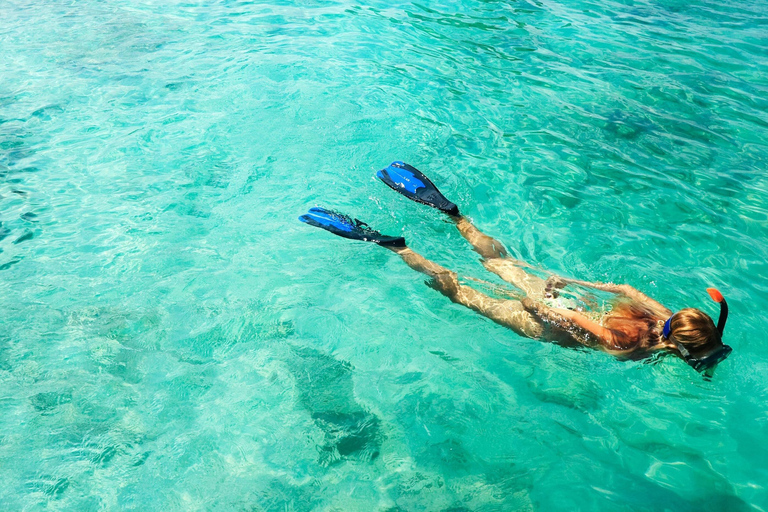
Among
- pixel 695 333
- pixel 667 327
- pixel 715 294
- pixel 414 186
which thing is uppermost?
pixel 715 294

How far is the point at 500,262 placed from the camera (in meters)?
5.39

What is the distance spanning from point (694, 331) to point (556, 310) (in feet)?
3.48

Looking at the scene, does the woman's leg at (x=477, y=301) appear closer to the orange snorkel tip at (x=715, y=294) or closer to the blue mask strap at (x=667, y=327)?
the blue mask strap at (x=667, y=327)

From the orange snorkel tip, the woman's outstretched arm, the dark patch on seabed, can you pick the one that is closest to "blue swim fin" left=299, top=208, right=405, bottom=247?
the dark patch on seabed

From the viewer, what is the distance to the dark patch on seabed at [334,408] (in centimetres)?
391

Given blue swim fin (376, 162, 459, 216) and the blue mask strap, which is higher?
the blue mask strap

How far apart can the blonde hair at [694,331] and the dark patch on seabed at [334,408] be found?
2273mm

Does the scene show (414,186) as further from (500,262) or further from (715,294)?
(715,294)

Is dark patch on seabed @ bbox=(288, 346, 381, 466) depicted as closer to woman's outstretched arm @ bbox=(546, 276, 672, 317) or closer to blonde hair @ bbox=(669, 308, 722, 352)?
woman's outstretched arm @ bbox=(546, 276, 672, 317)

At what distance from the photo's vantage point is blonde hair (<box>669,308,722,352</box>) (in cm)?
384

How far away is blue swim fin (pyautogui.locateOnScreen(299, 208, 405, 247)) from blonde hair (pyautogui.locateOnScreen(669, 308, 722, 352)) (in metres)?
2.51

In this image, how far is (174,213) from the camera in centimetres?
611

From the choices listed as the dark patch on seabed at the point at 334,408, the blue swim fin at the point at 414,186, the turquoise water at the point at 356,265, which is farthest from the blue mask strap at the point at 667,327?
the blue swim fin at the point at 414,186

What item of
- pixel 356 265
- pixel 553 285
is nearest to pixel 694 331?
pixel 553 285
